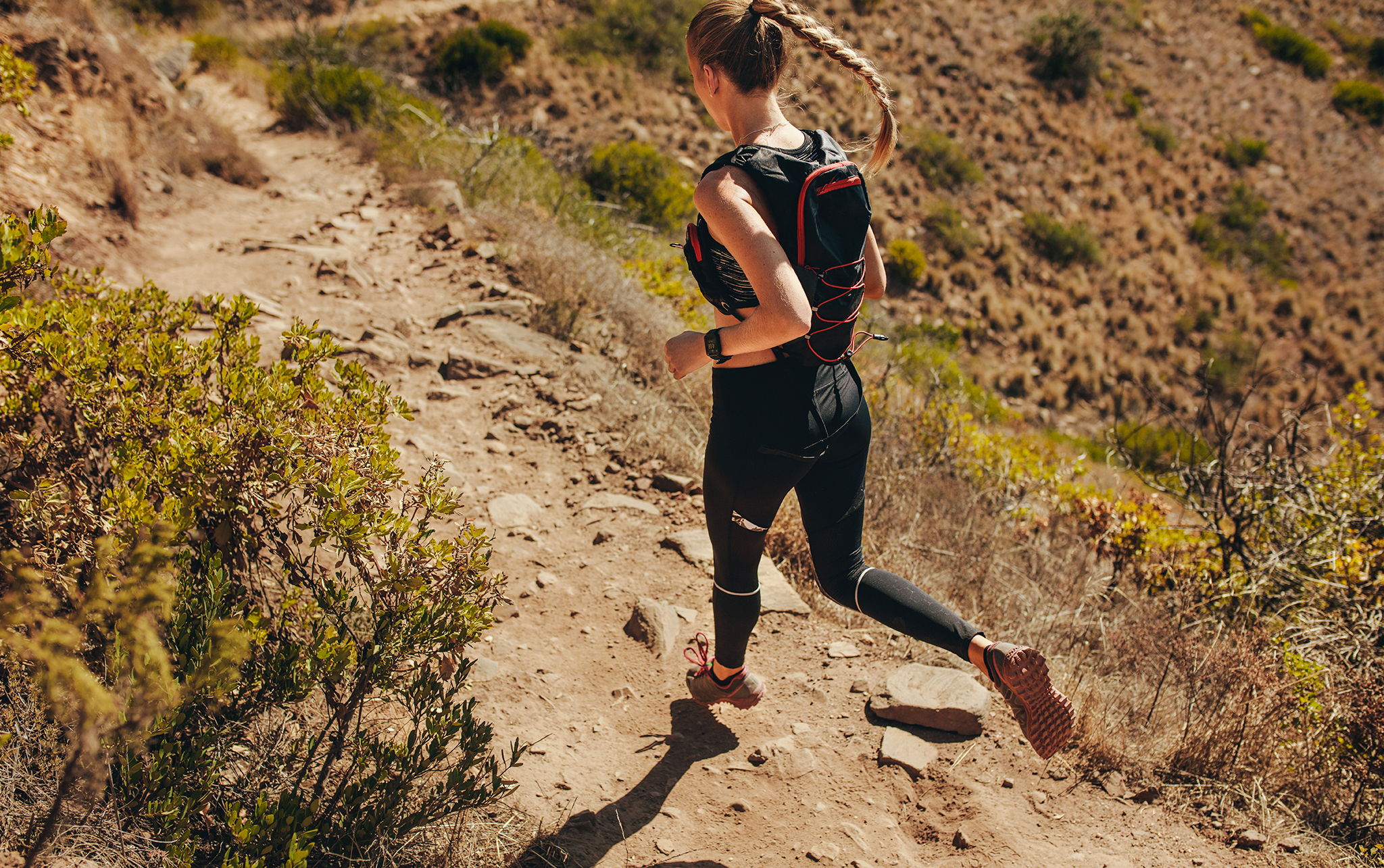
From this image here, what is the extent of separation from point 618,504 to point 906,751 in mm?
1618

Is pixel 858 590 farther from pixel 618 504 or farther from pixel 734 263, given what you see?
pixel 618 504

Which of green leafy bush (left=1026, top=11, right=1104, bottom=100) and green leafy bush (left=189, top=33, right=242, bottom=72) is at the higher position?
green leafy bush (left=1026, top=11, right=1104, bottom=100)

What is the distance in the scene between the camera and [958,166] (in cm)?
1803

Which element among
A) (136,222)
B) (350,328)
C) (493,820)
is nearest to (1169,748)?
(493,820)

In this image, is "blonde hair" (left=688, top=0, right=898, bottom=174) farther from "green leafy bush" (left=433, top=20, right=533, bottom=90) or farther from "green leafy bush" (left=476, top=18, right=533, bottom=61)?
"green leafy bush" (left=476, top=18, right=533, bottom=61)

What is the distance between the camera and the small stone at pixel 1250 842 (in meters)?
2.02

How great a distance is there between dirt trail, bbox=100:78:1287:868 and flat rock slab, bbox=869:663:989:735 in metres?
0.04

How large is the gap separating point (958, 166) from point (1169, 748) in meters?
18.2

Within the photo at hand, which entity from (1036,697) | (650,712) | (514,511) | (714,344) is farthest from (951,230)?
(714,344)

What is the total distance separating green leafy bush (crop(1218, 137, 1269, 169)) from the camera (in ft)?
69.8

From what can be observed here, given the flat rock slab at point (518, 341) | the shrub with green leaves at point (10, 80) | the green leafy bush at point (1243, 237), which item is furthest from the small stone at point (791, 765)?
the green leafy bush at point (1243, 237)

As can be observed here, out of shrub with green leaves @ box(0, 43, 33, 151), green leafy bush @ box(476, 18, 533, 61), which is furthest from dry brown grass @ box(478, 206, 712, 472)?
green leafy bush @ box(476, 18, 533, 61)

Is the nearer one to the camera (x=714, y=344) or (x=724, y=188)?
(x=724, y=188)

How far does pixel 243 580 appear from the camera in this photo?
7.08ft
